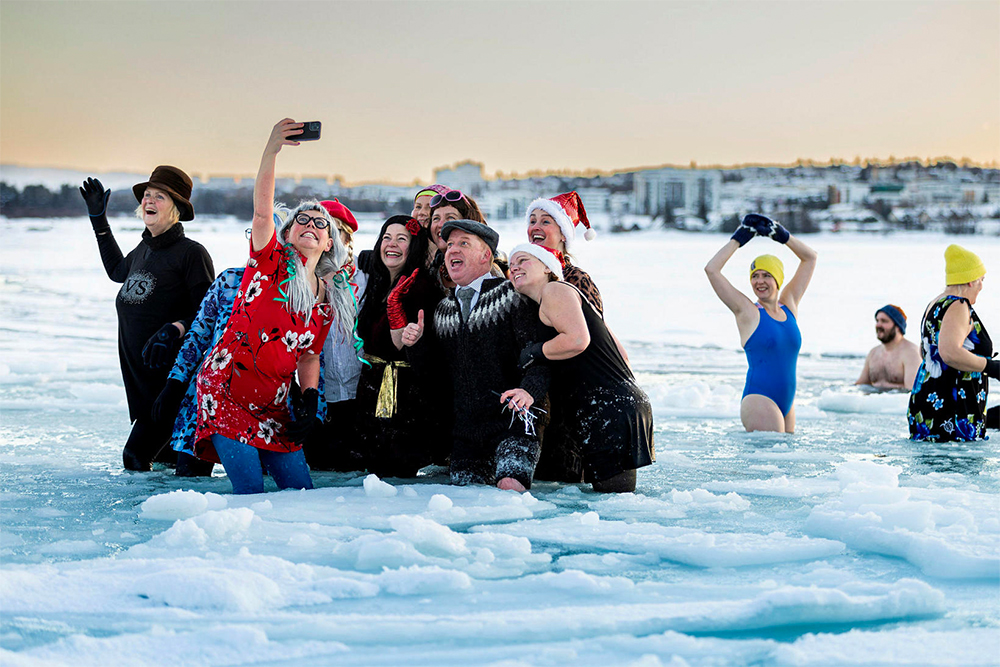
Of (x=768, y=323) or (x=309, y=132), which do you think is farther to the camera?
(x=768, y=323)

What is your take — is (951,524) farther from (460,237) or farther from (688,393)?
(688,393)

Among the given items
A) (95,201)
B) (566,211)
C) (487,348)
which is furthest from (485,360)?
(95,201)

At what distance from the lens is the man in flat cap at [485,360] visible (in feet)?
16.2

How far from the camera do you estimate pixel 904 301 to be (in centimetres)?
2259

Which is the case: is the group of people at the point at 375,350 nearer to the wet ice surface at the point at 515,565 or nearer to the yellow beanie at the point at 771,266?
the wet ice surface at the point at 515,565

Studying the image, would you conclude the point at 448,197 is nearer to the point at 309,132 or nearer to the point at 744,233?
the point at 309,132

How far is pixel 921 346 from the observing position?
22.5 feet

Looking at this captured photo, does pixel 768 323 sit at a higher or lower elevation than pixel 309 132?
lower

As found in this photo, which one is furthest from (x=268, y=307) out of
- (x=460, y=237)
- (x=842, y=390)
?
(x=842, y=390)

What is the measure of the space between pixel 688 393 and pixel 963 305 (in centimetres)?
304

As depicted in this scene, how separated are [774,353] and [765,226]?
93 centimetres

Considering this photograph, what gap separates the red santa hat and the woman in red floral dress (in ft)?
3.85

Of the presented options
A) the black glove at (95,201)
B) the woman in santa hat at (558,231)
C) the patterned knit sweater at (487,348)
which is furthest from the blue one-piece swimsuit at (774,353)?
the black glove at (95,201)

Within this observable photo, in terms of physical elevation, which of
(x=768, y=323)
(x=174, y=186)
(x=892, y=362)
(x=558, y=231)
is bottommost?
(x=892, y=362)
